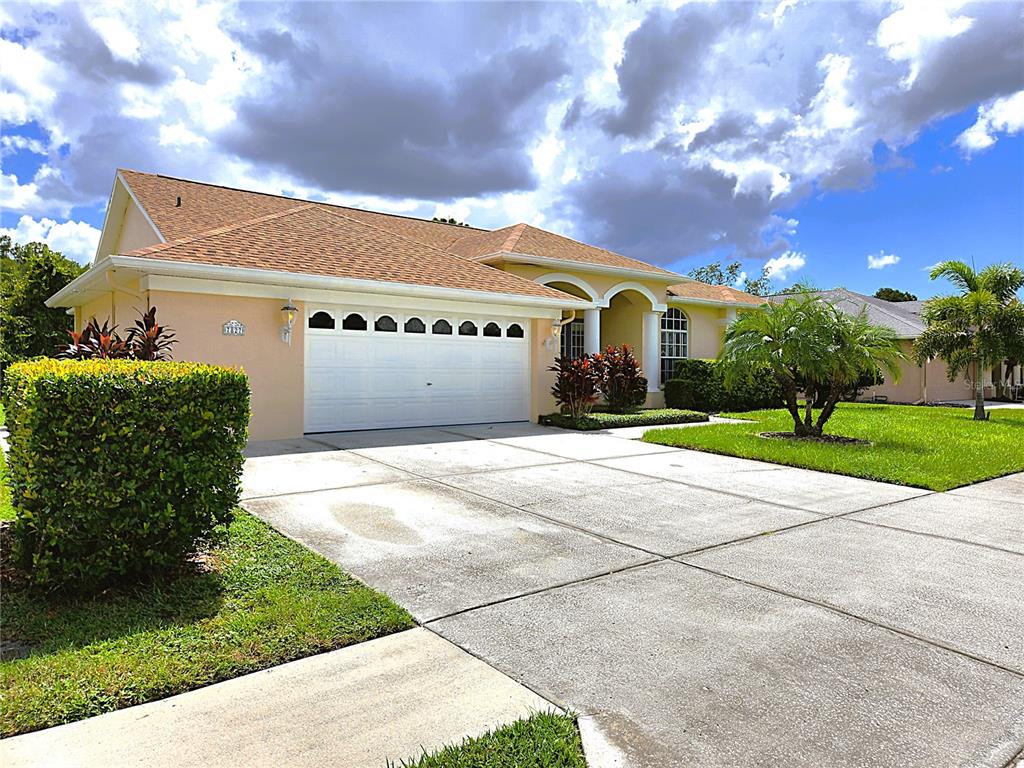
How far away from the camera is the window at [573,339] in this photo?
20.4 metres

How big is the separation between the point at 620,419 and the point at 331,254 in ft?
24.4

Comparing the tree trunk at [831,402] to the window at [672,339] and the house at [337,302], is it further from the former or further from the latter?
the window at [672,339]

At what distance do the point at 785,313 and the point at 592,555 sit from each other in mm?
9020

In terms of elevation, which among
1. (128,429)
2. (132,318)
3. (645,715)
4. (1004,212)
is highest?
(1004,212)

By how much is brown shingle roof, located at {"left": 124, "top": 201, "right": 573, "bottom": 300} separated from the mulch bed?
5.53m

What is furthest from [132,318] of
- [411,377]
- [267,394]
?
[411,377]

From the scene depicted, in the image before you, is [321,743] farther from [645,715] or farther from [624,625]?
[624,625]

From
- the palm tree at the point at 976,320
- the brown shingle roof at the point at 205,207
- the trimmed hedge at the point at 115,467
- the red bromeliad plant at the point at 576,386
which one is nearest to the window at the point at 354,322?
the brown shingle roof at the point at 205,207

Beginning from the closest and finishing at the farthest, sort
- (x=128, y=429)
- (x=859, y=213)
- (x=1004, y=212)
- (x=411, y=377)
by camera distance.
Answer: (x=128, y=429), (x=411, y=377), (x=1004, y=212), (x=859, y=213)

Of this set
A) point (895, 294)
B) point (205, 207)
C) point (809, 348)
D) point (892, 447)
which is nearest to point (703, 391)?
point (809, 348)

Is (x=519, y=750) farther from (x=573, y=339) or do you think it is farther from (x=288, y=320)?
(x=573, y=339)

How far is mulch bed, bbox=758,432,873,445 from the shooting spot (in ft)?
40.2

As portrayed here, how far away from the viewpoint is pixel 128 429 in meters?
4.03

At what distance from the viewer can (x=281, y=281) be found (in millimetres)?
11391
